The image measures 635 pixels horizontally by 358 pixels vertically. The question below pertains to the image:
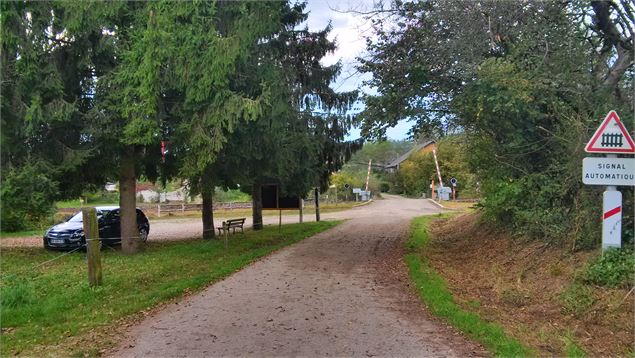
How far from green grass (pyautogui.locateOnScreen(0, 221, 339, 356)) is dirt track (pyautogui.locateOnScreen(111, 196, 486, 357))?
2.28ft

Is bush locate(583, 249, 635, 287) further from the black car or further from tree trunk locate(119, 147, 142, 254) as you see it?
the black car

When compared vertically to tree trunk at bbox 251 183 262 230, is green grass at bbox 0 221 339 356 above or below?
below

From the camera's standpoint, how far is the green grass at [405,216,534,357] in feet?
18.8

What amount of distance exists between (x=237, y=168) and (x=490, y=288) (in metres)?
7.79

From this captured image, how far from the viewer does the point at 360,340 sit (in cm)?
608

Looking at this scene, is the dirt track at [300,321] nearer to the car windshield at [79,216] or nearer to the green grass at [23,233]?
the car windshield at [79,216]

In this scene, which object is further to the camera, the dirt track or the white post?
the white post

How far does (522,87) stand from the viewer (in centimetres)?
999

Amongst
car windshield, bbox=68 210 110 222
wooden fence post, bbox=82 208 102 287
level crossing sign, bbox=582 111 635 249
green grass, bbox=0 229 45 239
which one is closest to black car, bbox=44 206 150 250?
car windshield, bbox=68 210 110 222

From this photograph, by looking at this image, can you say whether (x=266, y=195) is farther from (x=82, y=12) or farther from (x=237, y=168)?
(x=82, y=12)

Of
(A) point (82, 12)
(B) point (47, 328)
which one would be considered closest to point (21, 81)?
(A) point (82, 12)

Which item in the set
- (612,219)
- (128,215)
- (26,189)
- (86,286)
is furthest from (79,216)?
(612,219)

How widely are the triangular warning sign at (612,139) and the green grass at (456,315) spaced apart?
2900 mm

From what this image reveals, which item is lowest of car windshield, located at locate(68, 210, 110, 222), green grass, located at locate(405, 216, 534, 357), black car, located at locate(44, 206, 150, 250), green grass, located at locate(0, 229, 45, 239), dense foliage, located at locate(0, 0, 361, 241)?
green grass, located at locate(0, 229, 45, 239)
